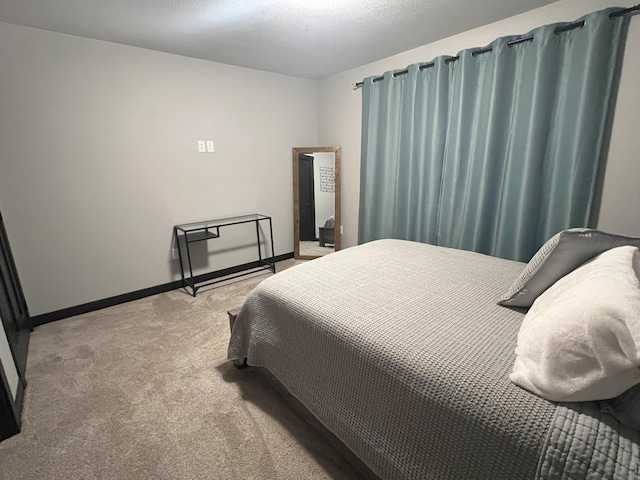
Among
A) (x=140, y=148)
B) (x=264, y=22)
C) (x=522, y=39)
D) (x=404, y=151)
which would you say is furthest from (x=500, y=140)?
(x=140, y=148)

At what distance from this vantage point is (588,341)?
781mm

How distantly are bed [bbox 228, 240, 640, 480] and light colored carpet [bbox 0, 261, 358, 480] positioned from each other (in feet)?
0.66

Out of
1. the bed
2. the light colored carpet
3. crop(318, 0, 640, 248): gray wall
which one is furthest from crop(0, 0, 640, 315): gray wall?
the bed

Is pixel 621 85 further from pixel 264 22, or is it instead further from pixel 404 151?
pixel 264 22

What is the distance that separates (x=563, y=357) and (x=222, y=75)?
11.2 ft

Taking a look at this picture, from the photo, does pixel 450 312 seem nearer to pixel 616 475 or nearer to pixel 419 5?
pixel 616 475

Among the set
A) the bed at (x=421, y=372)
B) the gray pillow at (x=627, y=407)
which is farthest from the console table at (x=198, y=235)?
the gray pillow at (x=627, y=407)

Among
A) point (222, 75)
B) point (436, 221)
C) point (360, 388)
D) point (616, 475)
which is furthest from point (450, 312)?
point (222, 75)

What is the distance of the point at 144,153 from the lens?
2.76 m

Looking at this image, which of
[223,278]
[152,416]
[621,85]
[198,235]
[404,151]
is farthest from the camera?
[223,278]

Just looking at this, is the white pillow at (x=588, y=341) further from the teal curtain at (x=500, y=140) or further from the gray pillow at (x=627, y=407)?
the teal curtain at (x=500, y=140)

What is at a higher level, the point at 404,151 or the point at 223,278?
the point at 404,151

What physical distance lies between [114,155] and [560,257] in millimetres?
3157

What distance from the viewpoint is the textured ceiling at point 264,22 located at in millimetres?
1919
